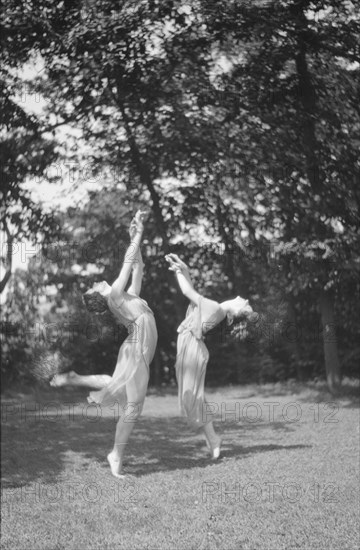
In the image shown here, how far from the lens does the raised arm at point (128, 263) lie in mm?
9359

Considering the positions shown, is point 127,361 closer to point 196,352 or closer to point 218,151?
point 196,352

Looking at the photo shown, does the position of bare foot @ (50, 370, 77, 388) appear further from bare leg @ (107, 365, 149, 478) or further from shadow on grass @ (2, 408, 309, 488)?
shadow on grass @ (2, 408, 309, 488)

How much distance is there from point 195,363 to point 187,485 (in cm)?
190

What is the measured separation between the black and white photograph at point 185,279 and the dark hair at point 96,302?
0.04 meters

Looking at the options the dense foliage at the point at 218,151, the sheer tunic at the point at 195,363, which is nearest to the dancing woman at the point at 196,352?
the sheer tunic at the point at 195,363

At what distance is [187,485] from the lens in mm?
8633

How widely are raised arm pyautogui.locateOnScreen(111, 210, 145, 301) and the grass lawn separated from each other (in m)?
2.56

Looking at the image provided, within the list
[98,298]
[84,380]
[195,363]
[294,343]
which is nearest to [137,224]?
[98,298]

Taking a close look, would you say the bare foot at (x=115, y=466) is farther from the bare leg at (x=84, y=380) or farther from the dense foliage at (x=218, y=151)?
the dense foliage at (x=218, y=151)

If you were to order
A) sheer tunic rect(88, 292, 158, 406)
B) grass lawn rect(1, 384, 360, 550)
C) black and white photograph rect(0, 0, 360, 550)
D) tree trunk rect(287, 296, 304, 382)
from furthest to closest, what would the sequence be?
tree trunk rect(287, 296, 304, 382) < sheer tunic rect(88, 292, 158, 406) < black and white photograph rect(0, 0, 360, 550) < grass lawn rect(1, 384, 360, 550)

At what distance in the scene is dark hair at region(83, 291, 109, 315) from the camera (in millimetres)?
9664

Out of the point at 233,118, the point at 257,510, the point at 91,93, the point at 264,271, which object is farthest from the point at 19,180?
the point at 257,510

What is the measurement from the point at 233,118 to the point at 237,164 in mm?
1455

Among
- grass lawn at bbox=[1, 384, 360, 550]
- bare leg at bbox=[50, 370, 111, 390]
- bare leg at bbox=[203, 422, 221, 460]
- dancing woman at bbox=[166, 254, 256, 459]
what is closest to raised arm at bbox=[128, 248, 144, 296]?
dancing woman at bbox=[166, 254, 256, 459]
